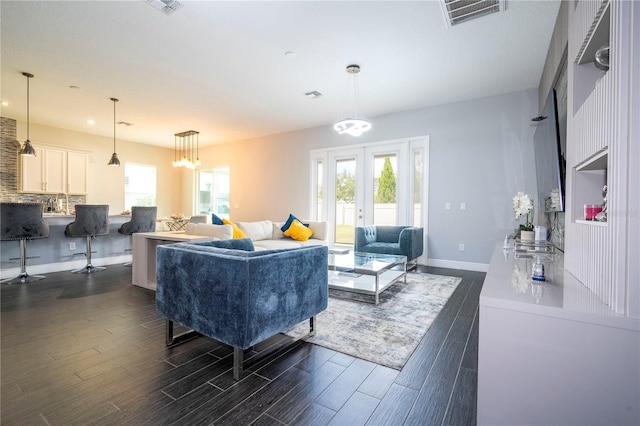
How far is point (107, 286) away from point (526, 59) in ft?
20.0

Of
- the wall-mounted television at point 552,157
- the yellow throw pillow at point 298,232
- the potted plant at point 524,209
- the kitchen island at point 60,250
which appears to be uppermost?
the wall-mounted television at point 552,157

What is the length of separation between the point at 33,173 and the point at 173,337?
21.2 feet

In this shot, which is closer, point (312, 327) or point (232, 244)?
point (312, 327)

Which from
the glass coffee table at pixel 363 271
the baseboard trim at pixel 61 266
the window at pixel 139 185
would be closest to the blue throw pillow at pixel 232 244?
the glass coffee table at pixel 363 271

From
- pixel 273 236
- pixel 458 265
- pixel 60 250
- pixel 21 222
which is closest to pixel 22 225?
pixel 21 222

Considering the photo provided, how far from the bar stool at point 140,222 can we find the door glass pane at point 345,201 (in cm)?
355

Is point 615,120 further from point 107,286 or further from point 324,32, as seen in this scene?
point 107,286

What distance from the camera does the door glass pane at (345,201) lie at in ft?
20.2

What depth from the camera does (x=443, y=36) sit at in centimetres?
310

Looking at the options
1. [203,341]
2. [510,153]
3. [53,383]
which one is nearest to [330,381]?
[203,341]

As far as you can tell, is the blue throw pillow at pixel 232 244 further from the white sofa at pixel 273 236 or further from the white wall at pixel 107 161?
the white wall at pixel 107 161

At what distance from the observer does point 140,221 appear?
17.0ft

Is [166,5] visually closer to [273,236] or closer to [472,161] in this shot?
[273,236]

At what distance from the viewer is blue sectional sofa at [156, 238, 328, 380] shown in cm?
174
